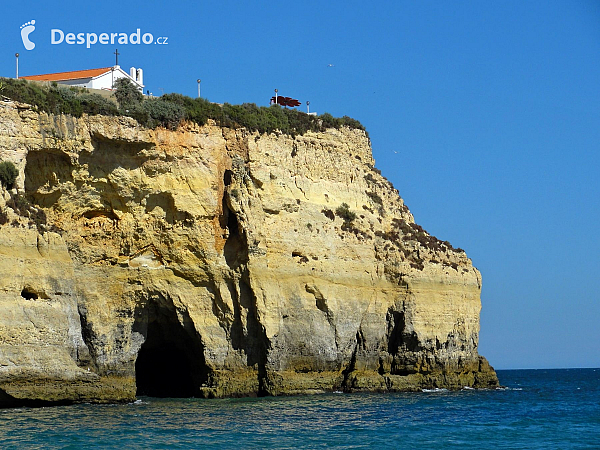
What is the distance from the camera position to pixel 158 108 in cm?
3259

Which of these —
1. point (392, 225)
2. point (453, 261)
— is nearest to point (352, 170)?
point (392, 225)

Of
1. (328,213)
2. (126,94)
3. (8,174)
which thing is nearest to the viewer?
(8,174)

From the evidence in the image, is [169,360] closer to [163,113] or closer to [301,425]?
[163,113]

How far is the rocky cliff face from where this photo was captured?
2808cm

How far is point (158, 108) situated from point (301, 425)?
12.9m

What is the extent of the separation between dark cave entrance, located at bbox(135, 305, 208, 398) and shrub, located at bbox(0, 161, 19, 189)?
6748 mm

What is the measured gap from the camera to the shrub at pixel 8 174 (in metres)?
28.2

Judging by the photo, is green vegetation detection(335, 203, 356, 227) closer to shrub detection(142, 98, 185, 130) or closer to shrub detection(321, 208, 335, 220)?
shrub detection(321, 208, 335, 220)

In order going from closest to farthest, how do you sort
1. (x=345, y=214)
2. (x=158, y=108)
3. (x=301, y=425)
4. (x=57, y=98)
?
(x=301, y=425) < (x=57, y=98) < (x=158, y=108) < (x=345, y=214)

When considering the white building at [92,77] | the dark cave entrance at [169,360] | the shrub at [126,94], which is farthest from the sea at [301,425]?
the white building at [92,77]

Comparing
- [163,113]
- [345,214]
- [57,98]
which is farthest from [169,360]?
[57,98]

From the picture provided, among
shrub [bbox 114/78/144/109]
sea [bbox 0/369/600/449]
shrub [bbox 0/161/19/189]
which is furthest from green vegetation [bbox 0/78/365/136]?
sea [bbox 0/369/600/449]

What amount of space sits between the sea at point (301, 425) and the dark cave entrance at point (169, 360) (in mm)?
1737

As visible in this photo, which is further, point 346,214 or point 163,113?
point 346,214
